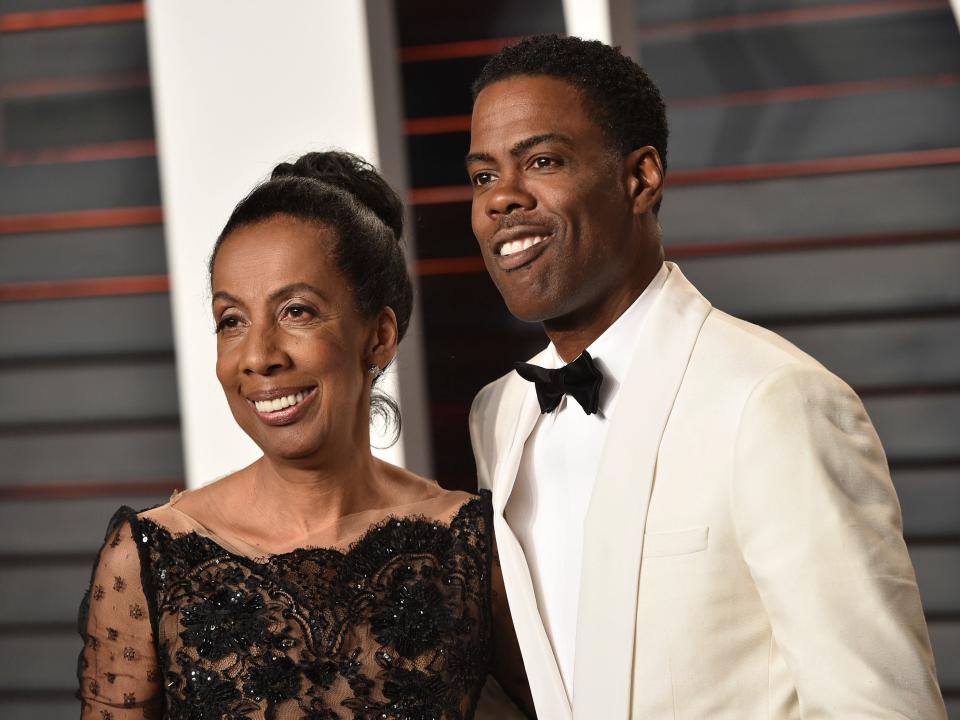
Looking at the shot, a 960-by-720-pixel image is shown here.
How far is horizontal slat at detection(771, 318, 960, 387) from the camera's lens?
3158 mm

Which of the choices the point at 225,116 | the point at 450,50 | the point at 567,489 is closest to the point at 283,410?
the point at 567,489

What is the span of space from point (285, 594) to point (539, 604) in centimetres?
40

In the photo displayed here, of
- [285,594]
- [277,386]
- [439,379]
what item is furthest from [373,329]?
[439,379]

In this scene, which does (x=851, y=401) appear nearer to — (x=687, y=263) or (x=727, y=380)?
(x=727, y=380)

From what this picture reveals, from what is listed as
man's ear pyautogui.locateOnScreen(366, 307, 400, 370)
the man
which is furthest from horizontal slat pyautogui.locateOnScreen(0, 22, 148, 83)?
the man

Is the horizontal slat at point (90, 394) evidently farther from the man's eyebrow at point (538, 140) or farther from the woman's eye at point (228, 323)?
the man's eyebrow at point (538, 140)

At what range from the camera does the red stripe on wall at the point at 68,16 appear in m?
3.48

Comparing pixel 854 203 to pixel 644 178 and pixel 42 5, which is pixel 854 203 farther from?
pixel 42 5

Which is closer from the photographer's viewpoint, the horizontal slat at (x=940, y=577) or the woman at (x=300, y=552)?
the woman at (x=300, y=552)

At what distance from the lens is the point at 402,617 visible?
6.14ft

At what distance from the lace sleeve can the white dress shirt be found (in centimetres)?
60

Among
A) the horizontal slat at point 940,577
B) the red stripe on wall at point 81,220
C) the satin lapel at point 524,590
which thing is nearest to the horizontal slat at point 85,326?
the red stripe on wall at point 81,220

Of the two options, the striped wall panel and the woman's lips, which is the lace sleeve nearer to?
the woman's lips

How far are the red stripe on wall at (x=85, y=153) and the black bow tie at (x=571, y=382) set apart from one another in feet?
6.92
